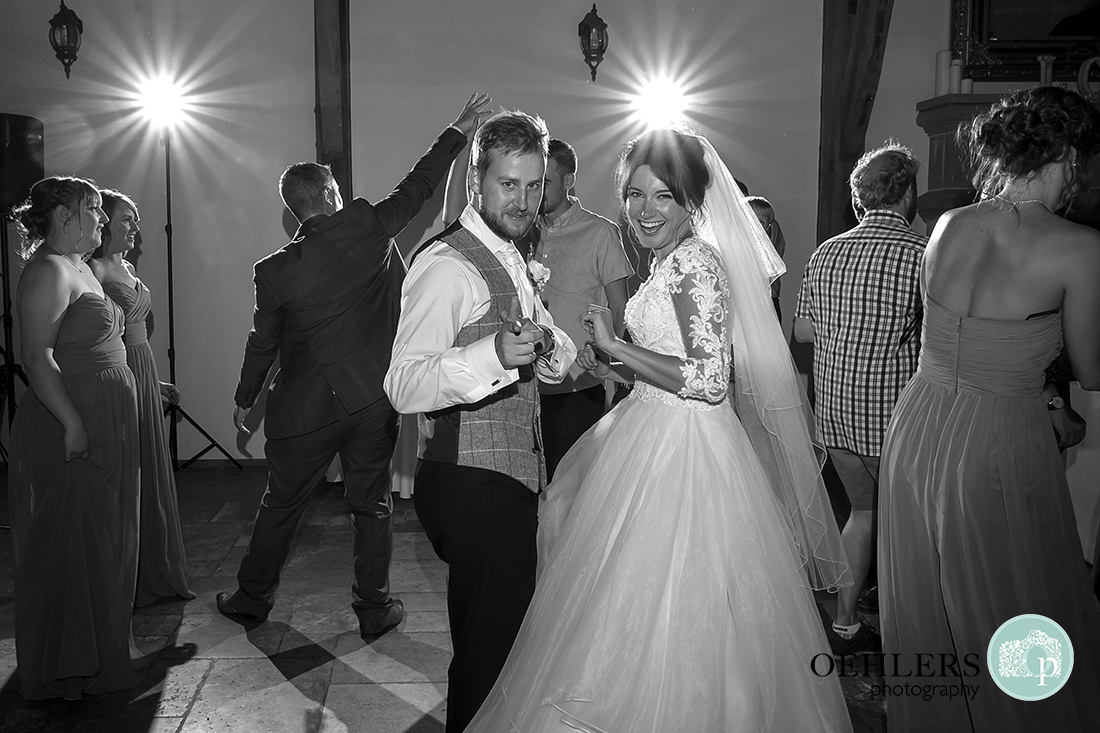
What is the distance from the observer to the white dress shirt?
1.83 meters

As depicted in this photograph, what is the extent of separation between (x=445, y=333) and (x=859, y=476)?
1.90 metres

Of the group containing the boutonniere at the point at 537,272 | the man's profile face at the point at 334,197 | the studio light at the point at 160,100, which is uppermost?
the studio light at the point at 160,100

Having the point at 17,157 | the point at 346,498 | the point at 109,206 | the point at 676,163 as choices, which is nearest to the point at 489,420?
the point at 676,163

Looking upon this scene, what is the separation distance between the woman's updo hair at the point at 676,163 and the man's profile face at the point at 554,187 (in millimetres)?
1301

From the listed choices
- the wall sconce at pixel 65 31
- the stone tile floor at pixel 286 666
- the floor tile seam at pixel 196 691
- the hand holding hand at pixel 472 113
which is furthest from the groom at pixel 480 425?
the wall sconce at pixel 65 31

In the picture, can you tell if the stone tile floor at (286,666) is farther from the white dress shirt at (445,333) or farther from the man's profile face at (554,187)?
the man's profile face at (554,187)

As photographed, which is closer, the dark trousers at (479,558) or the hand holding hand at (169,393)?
the dark trousers at (479,558)

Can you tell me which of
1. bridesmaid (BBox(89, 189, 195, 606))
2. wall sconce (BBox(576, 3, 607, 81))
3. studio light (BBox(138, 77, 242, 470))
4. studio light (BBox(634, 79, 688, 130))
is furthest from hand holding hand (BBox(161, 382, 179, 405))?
studio light (BBox(634, 79, 688, 130))

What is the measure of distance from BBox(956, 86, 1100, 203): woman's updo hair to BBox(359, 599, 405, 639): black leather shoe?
2453mm

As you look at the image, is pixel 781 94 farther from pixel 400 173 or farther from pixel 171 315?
pixel 171 315

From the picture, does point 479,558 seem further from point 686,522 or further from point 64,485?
point 64,485

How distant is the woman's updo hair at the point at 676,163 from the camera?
2.35m

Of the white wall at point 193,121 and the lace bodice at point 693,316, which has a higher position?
the white wall at point 193,121

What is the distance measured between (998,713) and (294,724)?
1.89 m
